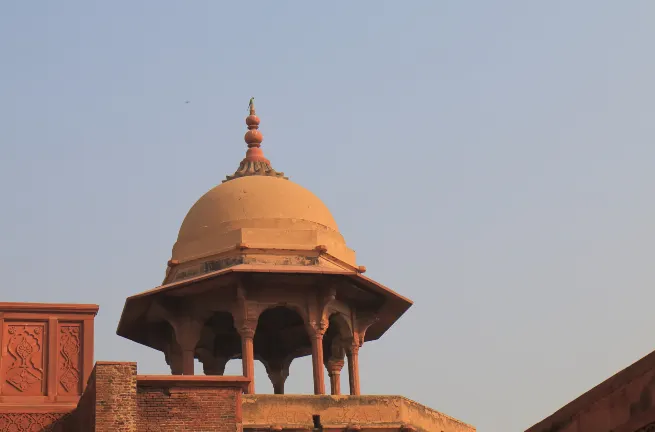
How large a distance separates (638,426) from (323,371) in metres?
11.8

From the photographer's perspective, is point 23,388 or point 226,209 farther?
point 226,209

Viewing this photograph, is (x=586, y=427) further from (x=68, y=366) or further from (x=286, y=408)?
(x=286, y=408)

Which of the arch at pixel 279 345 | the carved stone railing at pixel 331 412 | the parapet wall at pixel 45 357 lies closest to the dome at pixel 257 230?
the arch at pixel 279 345

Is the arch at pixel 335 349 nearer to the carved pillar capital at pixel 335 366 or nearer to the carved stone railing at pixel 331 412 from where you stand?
the carved pillar capital at pixel 335 366

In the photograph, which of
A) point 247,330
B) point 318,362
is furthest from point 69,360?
point 318,362

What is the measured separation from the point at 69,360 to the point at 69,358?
0.09ft

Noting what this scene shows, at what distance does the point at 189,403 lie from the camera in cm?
1783

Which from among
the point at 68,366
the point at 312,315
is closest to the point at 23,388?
the point at 68,366

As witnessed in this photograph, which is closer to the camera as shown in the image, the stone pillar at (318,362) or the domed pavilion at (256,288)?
the stone pillar at (318,362)

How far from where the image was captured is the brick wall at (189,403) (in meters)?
17.6

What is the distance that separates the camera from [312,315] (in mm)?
22953

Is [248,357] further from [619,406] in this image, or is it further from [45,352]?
[619,406]

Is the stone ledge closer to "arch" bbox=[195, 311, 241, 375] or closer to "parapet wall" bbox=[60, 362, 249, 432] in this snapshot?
"parapet wall" bbox=[60, 362, 249, 432]

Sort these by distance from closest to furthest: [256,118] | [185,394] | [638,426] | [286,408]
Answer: [638,426], [185,394], [286,408], [256,118]
